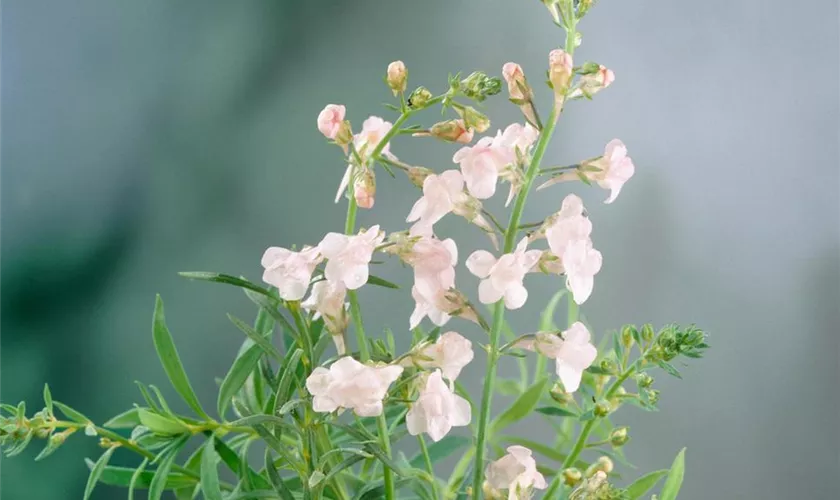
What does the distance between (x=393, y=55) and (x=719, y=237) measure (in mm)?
570

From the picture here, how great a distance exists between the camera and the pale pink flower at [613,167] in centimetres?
49

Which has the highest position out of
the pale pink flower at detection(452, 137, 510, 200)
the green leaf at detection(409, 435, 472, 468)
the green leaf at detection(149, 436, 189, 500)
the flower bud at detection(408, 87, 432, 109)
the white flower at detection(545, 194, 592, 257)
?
the flower bud at detection(408, 87, 432, 109)

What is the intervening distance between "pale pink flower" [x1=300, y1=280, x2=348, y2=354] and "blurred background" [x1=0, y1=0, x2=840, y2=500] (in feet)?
2.27

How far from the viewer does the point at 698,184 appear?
45.2 inches

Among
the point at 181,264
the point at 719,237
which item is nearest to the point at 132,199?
the point at 181,264

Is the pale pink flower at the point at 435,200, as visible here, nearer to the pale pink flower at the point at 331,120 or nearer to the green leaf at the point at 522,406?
the pale pink flower at the point at 331,120

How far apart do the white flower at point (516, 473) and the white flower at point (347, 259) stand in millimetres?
157

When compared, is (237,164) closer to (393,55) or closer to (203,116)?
(203,116)

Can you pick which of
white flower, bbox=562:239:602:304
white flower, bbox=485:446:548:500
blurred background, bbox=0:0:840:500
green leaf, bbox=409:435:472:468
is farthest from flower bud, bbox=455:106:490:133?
blurred background, bbox=0:0:840:500

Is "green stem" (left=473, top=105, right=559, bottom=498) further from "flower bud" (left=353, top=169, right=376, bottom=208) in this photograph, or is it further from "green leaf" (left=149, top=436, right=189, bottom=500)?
"green leaf" (left=149, top=436, right=189, bottom=500)

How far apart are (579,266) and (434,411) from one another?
12cm

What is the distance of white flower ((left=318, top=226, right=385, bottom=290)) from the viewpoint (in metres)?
0.44

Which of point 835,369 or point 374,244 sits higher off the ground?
point 374,244

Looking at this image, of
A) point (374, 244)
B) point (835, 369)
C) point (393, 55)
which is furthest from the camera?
point (393, 55)
